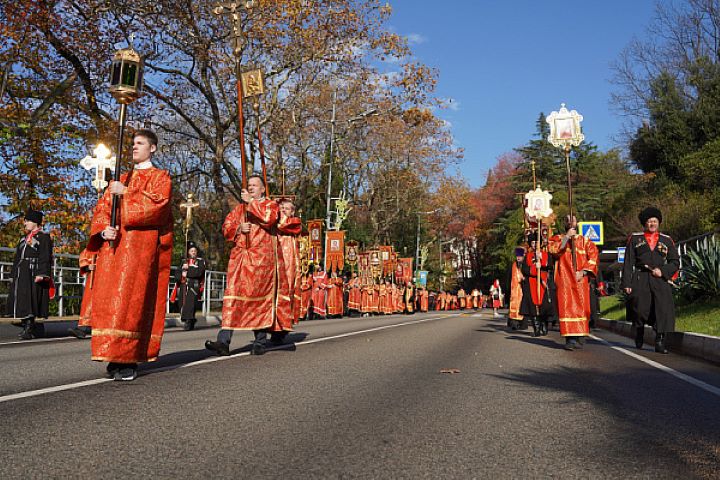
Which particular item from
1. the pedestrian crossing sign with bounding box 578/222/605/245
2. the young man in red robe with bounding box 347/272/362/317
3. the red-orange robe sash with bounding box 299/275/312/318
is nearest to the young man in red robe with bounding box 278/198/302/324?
the red-orange robe sash with bounding box 299/275/312/318

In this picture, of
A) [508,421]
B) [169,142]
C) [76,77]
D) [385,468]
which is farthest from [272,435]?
[169,142]

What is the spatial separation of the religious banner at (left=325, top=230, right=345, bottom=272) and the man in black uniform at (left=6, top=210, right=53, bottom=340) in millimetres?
21235

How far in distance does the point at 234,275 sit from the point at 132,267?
250cm

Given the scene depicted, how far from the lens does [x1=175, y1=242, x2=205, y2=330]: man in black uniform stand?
1639cm

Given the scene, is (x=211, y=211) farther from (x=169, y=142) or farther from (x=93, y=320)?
(x=93, y=320)

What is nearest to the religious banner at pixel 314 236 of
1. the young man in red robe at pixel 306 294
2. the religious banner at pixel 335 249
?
the religious banner at pixel 335 249

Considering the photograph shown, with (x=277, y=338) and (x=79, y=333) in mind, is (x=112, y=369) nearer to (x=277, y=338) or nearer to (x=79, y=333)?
(x=277, y=338)

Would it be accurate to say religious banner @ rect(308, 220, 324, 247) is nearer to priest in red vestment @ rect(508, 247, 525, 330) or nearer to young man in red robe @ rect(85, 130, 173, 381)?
priest in red vestment @ rect(508, 247, 525, 330)

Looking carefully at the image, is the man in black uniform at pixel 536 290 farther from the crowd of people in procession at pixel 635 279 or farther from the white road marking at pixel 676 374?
the white road marking at pixel 676 374

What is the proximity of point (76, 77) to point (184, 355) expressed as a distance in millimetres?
17149

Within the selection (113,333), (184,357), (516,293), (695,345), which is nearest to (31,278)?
(184,357)

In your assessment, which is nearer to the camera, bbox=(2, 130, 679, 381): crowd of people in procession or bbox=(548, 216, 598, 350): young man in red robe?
bbox=(2, 130, 679, 381): crowd of people in procession

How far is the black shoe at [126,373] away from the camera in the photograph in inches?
236

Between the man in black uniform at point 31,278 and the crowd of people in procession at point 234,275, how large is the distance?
16 millimetres
